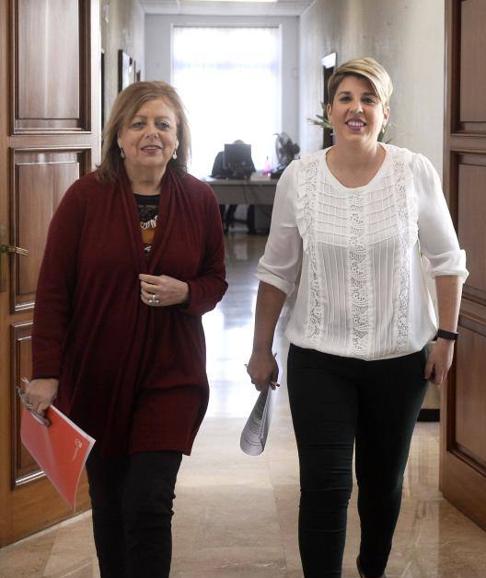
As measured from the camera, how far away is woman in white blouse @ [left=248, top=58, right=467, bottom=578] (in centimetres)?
253

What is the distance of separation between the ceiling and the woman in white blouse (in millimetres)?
12345

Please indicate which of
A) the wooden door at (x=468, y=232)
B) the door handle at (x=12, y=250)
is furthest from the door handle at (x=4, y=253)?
the wooden door at (x=468, y=232)

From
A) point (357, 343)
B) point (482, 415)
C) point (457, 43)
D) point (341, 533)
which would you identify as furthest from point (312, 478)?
point (457, 43)

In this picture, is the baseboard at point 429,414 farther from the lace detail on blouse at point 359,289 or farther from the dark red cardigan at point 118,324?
the dark red cardigan at point 118,324

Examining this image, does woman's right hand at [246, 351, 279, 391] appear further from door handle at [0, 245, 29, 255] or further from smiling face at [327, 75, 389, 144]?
door handle at [0, 245, 29, 255]

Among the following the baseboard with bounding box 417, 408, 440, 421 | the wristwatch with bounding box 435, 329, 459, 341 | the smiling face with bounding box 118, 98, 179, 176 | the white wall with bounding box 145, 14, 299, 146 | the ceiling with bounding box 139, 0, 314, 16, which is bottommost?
the baseboard with bounding box 417, 408, 440, 421

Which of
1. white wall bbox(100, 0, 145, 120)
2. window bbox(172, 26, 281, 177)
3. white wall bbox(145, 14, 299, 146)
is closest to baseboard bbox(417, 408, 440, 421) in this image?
white wall bbox(100, 0, 145, 120)

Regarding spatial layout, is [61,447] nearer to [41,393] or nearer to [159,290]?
[41,393]

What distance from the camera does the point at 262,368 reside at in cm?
272

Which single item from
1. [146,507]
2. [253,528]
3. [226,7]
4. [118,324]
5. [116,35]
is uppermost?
[226,7]

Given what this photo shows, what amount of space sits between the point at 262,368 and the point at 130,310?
49 centimetres

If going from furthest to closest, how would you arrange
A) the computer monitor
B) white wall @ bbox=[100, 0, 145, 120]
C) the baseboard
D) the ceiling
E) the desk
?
the ceiling < the computer monitor < the desk < white wall @ bbox=[100, 0, 145, 120] < the baseboard

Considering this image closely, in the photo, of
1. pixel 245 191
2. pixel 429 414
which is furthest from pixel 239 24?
pixel 429 414

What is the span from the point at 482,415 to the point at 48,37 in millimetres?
1929
